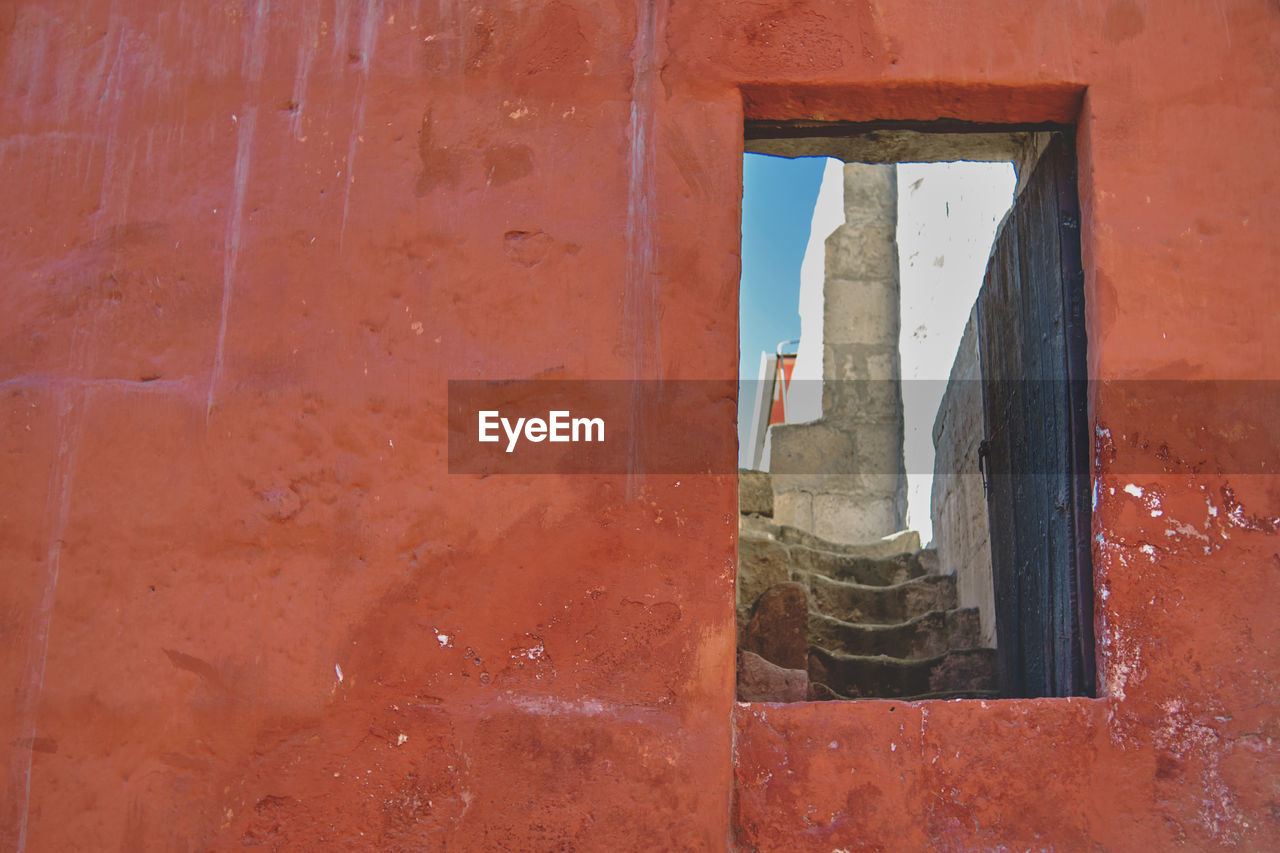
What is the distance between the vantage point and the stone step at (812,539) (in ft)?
18.6

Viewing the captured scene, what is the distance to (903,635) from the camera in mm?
4617

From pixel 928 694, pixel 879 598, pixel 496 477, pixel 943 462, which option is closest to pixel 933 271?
pixel 943 462

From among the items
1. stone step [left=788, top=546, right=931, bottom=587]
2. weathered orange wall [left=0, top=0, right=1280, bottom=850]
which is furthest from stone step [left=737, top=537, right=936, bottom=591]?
weathered orange wall [left=0, top=0, right=1280, bottom=850]

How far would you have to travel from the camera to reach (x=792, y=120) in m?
2.86

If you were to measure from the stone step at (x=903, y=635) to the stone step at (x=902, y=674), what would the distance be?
38cm

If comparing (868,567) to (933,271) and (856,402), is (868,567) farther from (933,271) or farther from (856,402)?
(856,402)

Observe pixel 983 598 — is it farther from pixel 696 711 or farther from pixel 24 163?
pixel 24 163

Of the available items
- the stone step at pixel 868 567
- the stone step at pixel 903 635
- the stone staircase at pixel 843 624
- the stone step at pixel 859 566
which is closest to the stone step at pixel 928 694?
the stone staircase at pixel 843 624

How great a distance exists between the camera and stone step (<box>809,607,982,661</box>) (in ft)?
14.8

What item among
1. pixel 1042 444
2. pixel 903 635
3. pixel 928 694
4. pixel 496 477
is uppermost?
pixel 1042 444

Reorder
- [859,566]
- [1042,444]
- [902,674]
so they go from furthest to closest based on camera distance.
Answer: [859,566] < [902,674] < [1042,444]

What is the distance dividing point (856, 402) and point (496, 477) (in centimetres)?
696

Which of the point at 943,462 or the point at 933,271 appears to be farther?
the point at 933,271

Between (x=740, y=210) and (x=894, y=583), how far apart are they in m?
3.39
